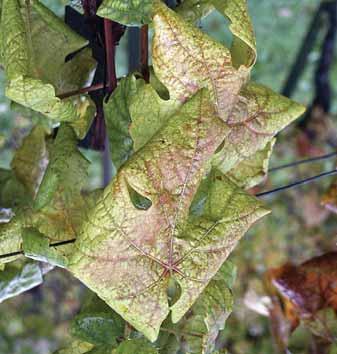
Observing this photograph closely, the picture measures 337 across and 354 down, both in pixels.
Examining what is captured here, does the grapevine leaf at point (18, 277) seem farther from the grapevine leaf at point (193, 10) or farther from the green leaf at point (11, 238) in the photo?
the grapevine leaf at point (193, 10)

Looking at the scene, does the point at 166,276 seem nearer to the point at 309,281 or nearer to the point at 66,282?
the point at 309,281

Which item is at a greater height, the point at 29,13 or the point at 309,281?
the point at 29,13

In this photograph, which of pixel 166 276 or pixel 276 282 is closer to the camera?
pixel 166 276

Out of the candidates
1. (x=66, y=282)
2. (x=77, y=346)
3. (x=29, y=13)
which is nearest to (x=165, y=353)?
(x=77, y=346)

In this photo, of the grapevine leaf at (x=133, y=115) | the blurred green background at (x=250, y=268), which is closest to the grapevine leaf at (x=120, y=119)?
the grapevine leaf at (x=133, y=115)

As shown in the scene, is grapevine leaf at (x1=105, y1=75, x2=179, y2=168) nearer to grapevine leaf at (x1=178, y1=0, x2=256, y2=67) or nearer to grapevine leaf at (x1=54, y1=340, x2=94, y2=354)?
grapevine leaf at (x1=178, y1=0, x2=256, y2=67)
